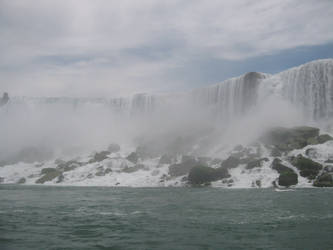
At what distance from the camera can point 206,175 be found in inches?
1511

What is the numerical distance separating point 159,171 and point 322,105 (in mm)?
22785

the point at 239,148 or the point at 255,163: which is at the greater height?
the point at 239,148

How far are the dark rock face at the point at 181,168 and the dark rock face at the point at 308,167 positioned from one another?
43.0ft

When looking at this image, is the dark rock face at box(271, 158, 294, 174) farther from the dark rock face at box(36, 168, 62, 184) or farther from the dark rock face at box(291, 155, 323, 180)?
the dark rock face at box(36, 168, 62, 184)

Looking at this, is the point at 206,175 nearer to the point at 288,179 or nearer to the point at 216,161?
the point at 216,161

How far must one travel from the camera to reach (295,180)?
32.2 metres

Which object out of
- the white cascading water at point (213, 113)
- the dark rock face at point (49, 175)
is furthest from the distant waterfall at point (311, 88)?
the dark rock face at point (49, 175)

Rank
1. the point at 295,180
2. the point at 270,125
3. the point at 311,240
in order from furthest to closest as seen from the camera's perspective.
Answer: the point at 270,125
the point at 295,180
the point at 311,240

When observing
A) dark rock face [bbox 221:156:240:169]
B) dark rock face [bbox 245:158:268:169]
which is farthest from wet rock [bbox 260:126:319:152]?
dark rock face [bbox 221:156:240:169]

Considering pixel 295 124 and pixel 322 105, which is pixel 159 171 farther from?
pixel 322 105

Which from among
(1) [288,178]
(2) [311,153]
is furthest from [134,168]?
(2) [311,153]

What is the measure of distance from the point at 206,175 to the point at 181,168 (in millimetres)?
5223

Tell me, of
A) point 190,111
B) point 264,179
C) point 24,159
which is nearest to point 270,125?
point 264,179

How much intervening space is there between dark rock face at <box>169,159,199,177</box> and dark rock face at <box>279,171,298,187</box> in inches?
496
